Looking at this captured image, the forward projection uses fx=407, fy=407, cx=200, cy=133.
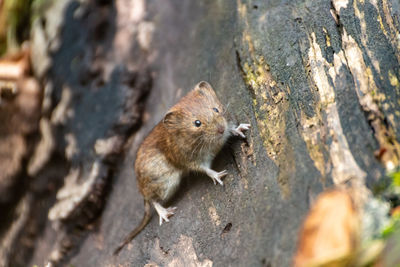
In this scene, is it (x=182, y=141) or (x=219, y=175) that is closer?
(x=219, y=175)

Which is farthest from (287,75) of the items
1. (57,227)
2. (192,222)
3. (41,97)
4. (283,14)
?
(41,97)

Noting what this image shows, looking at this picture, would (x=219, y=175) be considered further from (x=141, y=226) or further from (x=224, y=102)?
(x=141, y=226)

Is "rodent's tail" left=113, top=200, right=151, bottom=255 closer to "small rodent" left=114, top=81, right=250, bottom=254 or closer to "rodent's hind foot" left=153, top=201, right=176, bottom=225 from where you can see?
"small rodent" left=114, top=81, right=250, bottom=254

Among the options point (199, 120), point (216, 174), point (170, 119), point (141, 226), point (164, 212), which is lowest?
point (141, 226)

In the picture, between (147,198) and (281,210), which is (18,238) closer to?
(147,198)

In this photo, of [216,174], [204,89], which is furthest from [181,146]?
[204,89]

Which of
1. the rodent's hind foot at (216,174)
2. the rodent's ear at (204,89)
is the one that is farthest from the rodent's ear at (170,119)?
the rodent's hind foot at (216,174)
